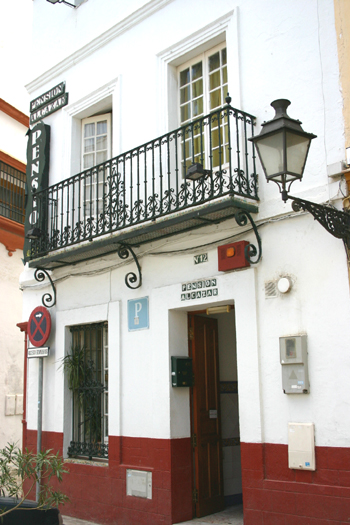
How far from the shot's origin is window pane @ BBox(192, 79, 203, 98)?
319 inches

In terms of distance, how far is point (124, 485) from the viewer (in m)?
7.69

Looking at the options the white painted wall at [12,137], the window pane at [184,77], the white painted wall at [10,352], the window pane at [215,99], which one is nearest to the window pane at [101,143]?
the window pane at [184,77]

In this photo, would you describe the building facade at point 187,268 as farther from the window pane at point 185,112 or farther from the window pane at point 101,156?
the window pane at point 101,156

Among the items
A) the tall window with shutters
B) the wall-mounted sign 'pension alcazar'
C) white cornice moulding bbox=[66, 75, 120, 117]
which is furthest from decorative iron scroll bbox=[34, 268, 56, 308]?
the wall-mounted sign 'pension alcazar'

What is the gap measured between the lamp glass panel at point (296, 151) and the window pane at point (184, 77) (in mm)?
3594

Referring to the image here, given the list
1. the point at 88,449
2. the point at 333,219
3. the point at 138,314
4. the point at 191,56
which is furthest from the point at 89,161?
the point at 333,219

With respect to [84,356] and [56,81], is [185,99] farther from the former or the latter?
[84,356]

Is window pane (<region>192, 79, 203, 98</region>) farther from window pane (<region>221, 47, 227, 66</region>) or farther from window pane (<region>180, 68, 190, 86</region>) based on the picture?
window pane (<region>221, 47, 227, 66</region>)

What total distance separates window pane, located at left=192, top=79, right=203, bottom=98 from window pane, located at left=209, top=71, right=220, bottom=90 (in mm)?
182

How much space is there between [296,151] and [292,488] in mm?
3300

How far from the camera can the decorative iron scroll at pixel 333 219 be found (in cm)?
544

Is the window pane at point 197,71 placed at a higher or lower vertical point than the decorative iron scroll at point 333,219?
higher

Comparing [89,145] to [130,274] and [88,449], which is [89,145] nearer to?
[130,274]

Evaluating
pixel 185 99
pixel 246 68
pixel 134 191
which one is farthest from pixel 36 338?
pixel 246 68
